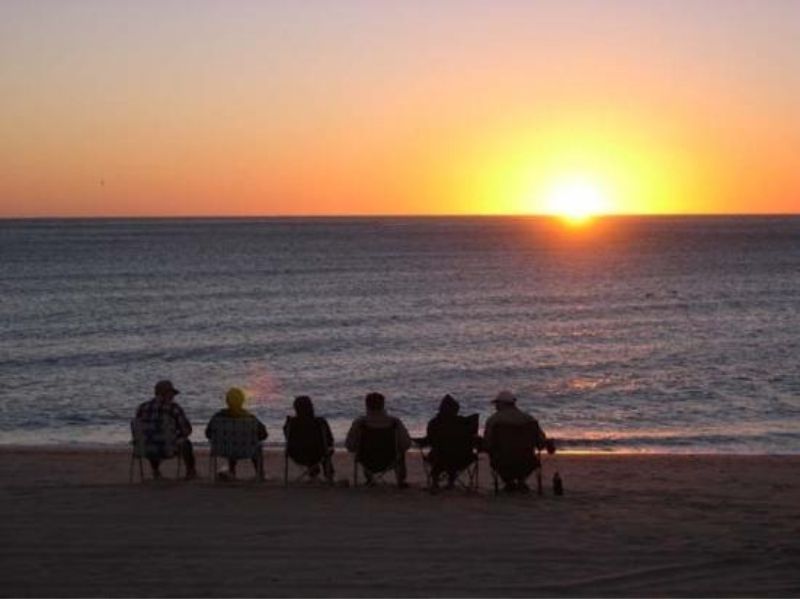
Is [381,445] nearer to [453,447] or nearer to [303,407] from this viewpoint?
[453,447]

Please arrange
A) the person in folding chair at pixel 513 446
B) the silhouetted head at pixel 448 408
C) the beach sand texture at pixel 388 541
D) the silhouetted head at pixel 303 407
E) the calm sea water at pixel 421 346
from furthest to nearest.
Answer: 1. the calm sea water at pixel 421 346
2. the silhouetted head at pixel 303 407
3. the silhouetted head at pixel 448 408
4. the person in folding chair at pixel 513 446
5. the beach sand texture at pixel 388 541

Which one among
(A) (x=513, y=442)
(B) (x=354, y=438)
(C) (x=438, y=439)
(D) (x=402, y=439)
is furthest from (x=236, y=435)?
(A) (x=513, y=442)

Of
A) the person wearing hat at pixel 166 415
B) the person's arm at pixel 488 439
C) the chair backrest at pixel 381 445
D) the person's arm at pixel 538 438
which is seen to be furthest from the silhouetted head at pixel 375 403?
the person wearing hat at pixel 166 415

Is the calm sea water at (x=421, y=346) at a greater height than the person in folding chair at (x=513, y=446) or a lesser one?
lesser

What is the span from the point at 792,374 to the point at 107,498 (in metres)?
25.1

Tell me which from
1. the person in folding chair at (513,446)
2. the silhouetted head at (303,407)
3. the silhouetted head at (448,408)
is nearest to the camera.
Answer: the person in folding chair at (513,446)

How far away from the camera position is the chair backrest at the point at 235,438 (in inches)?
502

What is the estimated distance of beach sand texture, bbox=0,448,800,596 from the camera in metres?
8.12

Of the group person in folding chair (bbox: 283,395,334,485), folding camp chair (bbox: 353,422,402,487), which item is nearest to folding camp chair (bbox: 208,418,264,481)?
person in folding chair (bbox: 283,395,334,485)

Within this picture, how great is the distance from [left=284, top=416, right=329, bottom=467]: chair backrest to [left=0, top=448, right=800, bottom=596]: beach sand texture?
46cm

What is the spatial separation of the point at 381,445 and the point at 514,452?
4.27 ft

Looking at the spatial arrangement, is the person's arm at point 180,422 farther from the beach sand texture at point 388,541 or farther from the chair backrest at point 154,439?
the beach sand texture at point 388,541

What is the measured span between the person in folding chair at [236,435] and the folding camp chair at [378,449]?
1.03 metres

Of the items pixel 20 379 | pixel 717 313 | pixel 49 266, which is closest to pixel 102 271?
pixel 49 266
